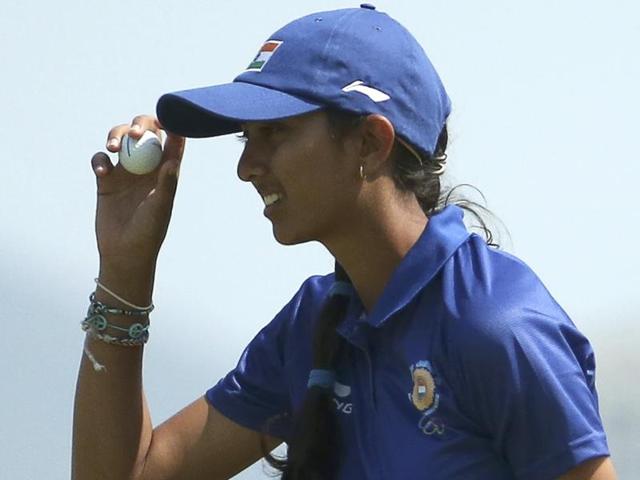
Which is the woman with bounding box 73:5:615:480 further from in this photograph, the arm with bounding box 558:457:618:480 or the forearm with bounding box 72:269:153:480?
the forearm with bounding box 72:269:153:480

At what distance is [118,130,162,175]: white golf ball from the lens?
279 centimetres

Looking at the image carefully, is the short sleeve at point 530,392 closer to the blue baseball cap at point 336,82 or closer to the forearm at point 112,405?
the blue baseball cap at point 336,82

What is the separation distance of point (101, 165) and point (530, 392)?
0.84 metres

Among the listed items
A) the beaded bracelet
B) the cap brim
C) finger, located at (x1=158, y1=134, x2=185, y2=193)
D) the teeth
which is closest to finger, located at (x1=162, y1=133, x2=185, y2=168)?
finger, located at (x1=158, y1=134, x2=185, y2=193)

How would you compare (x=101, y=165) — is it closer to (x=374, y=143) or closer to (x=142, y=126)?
(x=142, y=126)

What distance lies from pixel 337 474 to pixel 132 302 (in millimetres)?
454

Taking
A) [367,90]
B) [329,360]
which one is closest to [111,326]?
[329,360]

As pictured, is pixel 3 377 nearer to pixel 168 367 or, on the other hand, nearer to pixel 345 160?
pixel 168 367

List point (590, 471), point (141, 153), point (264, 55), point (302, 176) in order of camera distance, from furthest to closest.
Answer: point (141, 153) → point (264, 55) → point (302, 176) → point (590, 471)

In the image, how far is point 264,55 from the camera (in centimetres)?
259

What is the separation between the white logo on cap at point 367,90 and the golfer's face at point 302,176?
53 millimetres

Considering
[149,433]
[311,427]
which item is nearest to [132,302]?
[149,433]

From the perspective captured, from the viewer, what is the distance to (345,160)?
2.51 meters

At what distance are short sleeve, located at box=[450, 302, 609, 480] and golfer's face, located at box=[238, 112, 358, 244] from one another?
27 centimetres
